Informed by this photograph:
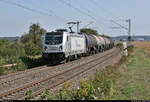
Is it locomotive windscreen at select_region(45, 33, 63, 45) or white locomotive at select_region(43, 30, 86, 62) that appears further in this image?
locomotive windscreen at select_region(45, 33, 63, 45)

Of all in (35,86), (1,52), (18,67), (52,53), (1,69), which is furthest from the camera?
(1,52)

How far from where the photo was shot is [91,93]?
9.05 meters

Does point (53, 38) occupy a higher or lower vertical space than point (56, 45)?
higher

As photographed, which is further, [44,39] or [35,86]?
[44,39]

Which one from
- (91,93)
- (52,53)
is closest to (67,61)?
(52,53)

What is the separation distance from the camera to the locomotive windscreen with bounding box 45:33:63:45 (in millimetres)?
23719

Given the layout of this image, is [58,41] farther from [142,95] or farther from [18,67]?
[142,95]

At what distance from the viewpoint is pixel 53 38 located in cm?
2391

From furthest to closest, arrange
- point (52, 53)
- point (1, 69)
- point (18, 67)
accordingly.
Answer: point (52, 53) → point (18, 67) → point (1, 69)

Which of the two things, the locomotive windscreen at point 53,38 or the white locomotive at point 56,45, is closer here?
the white locomotive at point 56,45

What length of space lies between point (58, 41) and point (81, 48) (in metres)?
8.71

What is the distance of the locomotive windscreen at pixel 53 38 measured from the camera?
2372cm

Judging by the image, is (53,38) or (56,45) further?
(53,38)

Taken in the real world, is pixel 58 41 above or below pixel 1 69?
above
